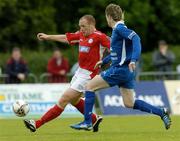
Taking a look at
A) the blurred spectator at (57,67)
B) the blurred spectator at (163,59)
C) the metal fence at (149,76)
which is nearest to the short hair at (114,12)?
the blurred spectator at (57,67)

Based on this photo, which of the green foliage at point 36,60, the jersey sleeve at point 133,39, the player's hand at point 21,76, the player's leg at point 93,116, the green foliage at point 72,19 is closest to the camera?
the jersey sleeve at point 133,39

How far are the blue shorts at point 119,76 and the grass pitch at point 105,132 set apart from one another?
882mm

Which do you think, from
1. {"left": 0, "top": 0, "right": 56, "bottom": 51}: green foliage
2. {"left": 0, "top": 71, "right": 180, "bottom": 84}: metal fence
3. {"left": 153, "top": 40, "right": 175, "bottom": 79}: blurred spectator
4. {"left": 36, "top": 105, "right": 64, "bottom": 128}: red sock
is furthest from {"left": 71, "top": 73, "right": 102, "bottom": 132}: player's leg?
{"left": 0, "top": 0, "right": 56, "bottom": 51}: green foliage

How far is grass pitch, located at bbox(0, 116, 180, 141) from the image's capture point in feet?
44.9

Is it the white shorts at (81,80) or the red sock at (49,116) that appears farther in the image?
the white shorts at (81,80)

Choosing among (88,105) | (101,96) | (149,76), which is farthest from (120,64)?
(149,76)

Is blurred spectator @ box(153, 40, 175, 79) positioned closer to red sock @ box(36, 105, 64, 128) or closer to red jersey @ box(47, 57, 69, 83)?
red jersey @ box(47, 57, 69, 83)

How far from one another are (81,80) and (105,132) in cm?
109

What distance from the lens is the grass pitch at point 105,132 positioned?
1368 centimetres

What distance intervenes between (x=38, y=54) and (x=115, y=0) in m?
4.96

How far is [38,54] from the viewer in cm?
2973

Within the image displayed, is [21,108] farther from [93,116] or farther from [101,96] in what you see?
[101,96]

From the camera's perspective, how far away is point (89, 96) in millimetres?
15250

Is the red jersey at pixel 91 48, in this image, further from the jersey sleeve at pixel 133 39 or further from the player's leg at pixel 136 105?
the jersey sleeve at pixel 133 39
